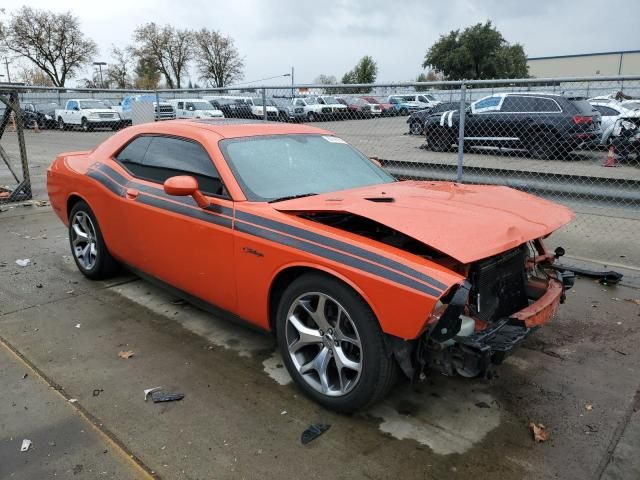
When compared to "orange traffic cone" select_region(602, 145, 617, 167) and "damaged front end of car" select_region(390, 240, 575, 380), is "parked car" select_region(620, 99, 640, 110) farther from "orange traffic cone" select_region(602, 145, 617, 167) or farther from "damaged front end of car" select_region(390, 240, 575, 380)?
"damaged front end of car" select_region(390, 240, 575, 380)

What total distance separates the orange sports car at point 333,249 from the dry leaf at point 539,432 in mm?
527

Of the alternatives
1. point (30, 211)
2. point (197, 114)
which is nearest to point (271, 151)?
point (30, 211)

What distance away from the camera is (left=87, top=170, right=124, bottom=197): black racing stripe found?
4.31 metres

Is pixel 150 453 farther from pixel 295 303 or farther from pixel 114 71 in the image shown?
pixel 114 71

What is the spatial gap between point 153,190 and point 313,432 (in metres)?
2.23

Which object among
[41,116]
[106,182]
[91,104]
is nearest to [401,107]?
[106,182]

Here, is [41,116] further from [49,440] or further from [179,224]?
[49,440]

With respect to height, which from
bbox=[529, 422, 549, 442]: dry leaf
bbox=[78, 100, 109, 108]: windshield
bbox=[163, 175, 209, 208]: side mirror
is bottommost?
bbox=[529, 422, 549, 442]: dry leaf

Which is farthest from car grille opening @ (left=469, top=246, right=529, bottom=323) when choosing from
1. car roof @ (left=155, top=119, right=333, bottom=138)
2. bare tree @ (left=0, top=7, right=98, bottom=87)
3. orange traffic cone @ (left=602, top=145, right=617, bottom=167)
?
bare tree @ (left=0, top=7, right=98, bottom=87)

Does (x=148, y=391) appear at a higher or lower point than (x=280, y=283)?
lower

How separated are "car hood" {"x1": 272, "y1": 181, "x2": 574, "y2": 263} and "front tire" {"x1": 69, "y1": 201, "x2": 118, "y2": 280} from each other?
2.32m

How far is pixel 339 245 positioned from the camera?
2.80 meters

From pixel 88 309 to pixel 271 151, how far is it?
6.91 ft

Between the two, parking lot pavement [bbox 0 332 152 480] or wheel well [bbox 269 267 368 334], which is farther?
wheel well [bbox 269 267 368 334]
